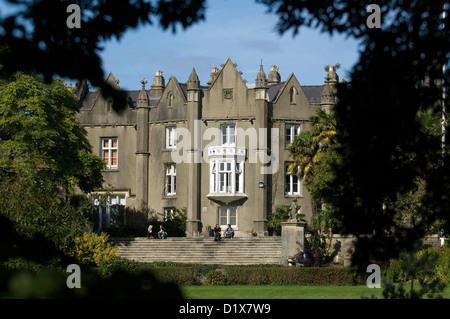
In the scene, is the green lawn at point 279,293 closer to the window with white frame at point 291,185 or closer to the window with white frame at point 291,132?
the window with white frame at point 291,185

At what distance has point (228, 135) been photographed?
179 feet

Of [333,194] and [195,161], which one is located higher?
[195,161]

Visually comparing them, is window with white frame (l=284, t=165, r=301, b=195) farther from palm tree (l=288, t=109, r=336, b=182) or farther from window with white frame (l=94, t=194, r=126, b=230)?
window with white frame (l=94, t=194, r=126, b=230)

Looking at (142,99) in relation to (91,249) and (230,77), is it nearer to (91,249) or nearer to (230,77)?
(230,77)

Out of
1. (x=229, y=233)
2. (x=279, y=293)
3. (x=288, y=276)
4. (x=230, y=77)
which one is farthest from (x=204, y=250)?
(x=279, y=293)

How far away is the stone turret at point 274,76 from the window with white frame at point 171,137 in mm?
9058

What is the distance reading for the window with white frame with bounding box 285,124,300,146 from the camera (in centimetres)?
5422

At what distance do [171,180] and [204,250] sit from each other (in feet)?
38.5

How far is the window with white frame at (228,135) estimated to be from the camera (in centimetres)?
5438

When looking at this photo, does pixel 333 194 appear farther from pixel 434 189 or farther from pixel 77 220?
pixel 77 220

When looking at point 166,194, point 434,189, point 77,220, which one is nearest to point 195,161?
point 166,194

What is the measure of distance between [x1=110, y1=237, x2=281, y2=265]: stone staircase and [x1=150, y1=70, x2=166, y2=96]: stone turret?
16.5 metres
